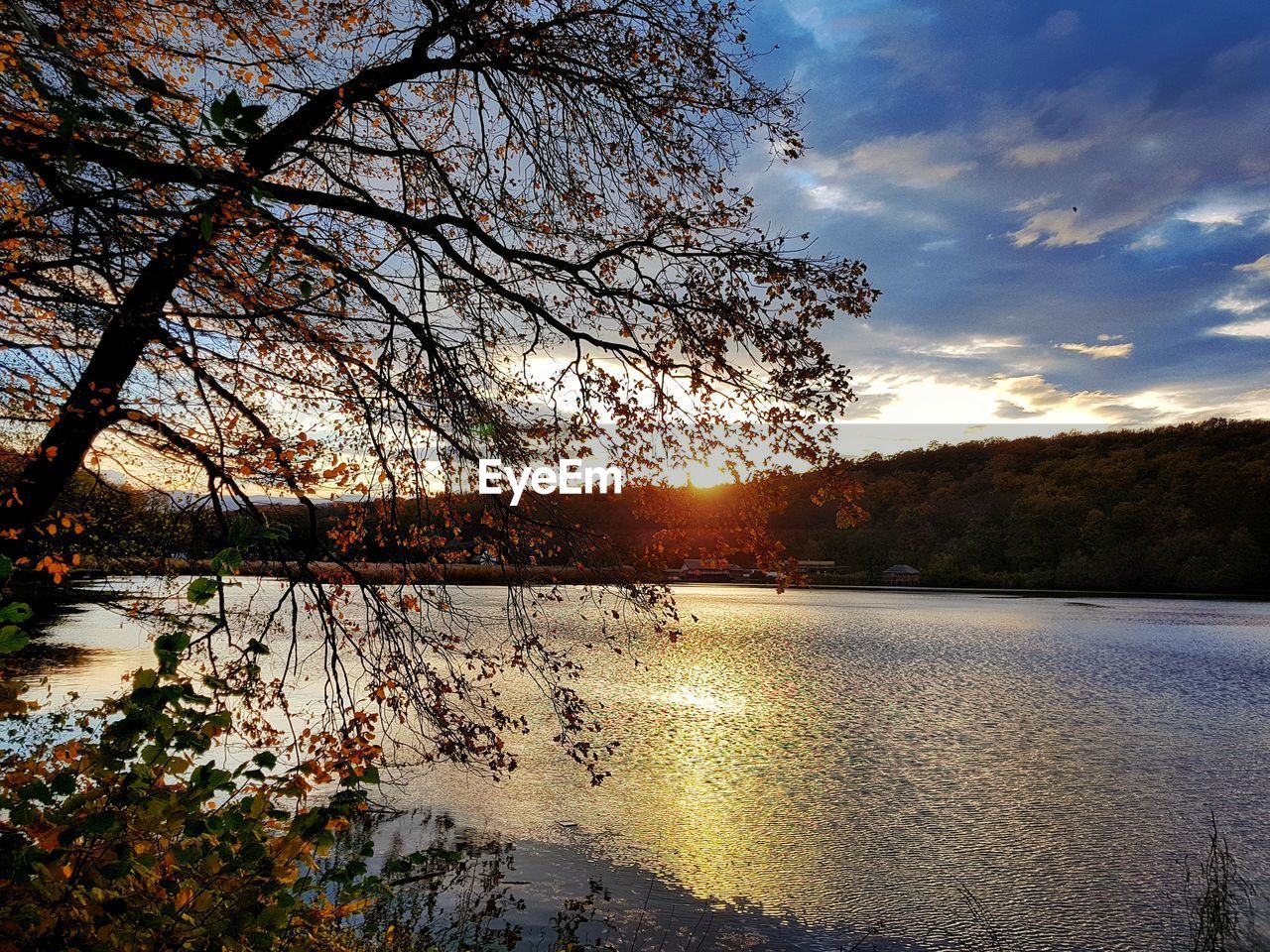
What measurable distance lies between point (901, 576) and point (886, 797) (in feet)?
200

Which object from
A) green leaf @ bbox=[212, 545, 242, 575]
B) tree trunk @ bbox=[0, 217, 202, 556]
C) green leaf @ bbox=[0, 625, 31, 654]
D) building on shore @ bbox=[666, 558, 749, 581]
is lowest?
building on shore @ bbox=[666, 558, 749, 581]

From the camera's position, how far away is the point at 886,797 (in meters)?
9.12

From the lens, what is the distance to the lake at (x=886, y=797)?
6.33 metres

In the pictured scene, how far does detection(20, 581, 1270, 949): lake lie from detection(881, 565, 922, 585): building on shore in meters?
46.2

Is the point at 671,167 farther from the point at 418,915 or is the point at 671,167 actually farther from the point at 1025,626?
the point at 1025,626

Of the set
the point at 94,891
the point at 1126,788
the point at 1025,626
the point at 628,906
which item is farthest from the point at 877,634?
the point at 94,891

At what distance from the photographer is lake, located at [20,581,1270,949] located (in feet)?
20.8

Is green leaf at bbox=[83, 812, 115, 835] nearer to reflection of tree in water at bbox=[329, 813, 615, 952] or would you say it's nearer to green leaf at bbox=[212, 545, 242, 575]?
green leaf at bbox=[212, 545, 242, 575]

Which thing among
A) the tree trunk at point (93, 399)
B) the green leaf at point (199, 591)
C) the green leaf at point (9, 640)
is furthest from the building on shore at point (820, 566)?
the green leaf at point (9, 640)

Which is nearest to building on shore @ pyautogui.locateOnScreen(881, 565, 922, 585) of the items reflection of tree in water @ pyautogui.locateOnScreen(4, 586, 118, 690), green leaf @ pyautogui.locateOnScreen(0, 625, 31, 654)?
reflection of tree in water @ pyautogui.locateOnScreen(4, 586, 118, 690)

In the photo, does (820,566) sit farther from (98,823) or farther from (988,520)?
(98,823)

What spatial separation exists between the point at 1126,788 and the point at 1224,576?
182 ft

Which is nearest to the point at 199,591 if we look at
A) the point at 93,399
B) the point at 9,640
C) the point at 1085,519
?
the point at 9,640

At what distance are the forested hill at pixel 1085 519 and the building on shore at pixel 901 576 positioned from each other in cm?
104
